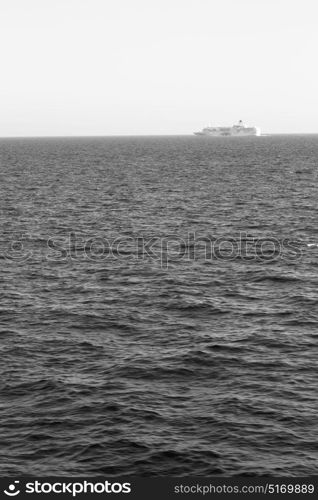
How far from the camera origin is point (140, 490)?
18.8 metres

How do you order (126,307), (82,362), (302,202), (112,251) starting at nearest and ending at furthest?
(82,362)
(126,307)
(112,251)
(302,202)

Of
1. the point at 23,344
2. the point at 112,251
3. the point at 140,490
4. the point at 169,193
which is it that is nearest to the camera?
the point at 140,490

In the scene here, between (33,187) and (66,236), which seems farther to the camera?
(33,187)

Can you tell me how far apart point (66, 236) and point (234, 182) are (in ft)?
233

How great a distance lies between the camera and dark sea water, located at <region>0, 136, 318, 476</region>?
3172 centimetres

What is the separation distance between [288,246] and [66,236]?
26634 mm

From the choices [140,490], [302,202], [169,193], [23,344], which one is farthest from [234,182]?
[140,490]

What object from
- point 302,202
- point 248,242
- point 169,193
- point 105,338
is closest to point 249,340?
point 105,338

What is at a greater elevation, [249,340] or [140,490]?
[140,490]

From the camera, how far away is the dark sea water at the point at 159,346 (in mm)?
31719

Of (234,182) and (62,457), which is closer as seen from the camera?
(62,457)

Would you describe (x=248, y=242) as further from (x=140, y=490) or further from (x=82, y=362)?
(x=140, y=490)

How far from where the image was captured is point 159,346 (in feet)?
146

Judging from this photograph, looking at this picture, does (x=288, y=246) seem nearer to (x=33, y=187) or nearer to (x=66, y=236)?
(x=66, y=236)
